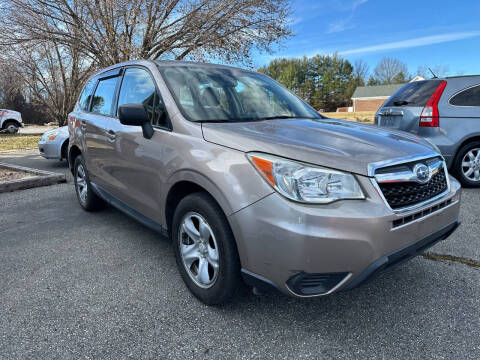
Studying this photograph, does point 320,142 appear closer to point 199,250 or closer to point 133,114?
point 199,250

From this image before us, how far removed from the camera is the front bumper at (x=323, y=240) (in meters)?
1.76

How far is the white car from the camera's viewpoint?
19.8 metres

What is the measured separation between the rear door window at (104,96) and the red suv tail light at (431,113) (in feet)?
14.4

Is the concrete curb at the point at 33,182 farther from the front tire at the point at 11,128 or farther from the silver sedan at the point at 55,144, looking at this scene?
the front tire at the point at 11,128

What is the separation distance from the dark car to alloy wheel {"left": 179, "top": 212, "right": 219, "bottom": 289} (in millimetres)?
4370

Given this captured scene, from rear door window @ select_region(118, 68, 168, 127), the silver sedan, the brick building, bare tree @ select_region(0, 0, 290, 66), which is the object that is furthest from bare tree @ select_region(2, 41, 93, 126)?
the brick building

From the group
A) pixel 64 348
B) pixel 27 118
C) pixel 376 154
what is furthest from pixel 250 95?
pixel 27 118

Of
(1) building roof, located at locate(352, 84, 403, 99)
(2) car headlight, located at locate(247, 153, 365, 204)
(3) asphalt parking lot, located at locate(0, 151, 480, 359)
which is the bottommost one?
(3) asphalt parking lot, located at locate(0, 151, 480, 359)

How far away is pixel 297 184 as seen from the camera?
1.83 meters

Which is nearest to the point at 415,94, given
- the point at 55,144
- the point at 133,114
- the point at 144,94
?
the point at 144,94

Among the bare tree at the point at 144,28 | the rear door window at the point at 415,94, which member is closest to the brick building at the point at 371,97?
the bare tree at the point at 144,28

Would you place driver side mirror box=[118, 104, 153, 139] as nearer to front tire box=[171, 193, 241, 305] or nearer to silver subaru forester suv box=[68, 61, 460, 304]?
silver subaru forester suv box=[68, 61, 460, 304]

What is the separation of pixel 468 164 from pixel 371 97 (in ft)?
224

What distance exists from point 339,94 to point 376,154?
277 ft
